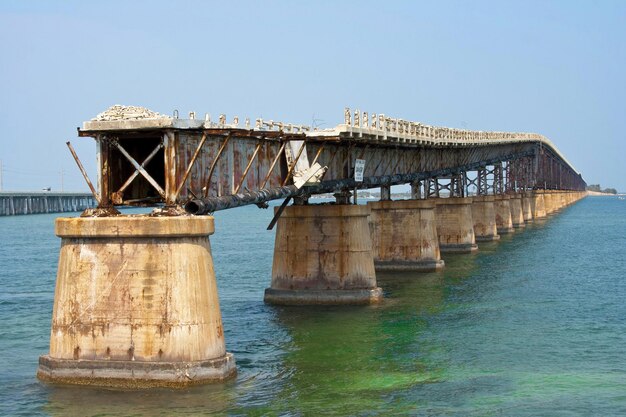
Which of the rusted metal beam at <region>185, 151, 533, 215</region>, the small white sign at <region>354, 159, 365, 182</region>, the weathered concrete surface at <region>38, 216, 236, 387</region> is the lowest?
the weathered concrete surface at <region>38, 216, 236, 387</region>

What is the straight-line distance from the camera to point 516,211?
133 metres

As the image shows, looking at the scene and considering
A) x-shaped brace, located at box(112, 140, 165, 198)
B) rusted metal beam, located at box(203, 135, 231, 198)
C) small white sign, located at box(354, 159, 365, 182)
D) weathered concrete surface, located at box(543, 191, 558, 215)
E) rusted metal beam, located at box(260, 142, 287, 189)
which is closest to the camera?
x-shaped brace, located at box(112, 140, 165, 198)

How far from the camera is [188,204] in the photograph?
92.0ft

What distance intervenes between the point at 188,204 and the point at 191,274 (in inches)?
98.2

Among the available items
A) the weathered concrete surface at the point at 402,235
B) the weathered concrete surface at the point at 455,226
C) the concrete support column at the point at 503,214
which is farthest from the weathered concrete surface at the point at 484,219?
the weathered concrete surface at the point at 402,235

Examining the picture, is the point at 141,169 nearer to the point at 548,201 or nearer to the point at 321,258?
the point at 321,258

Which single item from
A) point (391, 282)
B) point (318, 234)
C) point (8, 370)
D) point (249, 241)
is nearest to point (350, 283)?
point (318, 234)

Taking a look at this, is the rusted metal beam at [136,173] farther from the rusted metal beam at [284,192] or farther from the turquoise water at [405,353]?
the turquoise water at [405,353]

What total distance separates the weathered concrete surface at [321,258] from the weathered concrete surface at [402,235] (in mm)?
17461

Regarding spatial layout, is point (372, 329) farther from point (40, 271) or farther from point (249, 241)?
point (249, 241)

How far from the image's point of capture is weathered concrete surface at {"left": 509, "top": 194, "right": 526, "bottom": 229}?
131m

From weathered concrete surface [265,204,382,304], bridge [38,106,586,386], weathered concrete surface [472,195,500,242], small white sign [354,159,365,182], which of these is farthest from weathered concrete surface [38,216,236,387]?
weathered concrete surface [472,195,500,242]

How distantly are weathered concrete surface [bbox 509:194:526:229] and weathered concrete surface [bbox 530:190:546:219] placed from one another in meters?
24.1

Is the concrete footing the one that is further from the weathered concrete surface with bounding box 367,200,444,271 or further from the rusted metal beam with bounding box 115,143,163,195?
the rusted metal beam with bounding box 115,143,163,195
